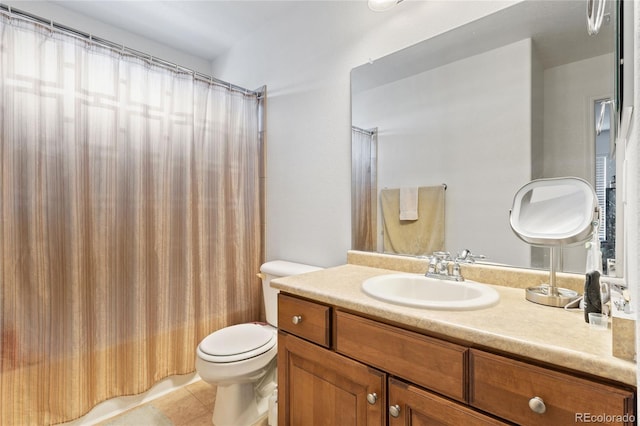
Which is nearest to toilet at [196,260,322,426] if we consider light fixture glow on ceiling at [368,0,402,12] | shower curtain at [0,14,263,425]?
shower curtain at [0,14,263,425]

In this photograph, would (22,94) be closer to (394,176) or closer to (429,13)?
(394,176)

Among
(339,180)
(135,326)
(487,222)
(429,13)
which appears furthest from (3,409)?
(429,13)

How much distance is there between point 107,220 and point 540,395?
1921mm

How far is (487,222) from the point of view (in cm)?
117

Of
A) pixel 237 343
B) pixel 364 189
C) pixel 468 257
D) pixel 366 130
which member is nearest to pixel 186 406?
pixel 237 343

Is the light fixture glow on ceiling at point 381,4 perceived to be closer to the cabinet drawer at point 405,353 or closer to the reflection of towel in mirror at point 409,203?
the reflection of towel in mirror at point 409,203

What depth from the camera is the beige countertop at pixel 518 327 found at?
575mm

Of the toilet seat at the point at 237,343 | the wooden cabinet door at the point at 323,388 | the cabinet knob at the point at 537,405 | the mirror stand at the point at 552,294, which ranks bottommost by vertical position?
the toilet seat at the point at 237,343

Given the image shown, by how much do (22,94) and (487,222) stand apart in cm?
217

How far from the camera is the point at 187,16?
200cm

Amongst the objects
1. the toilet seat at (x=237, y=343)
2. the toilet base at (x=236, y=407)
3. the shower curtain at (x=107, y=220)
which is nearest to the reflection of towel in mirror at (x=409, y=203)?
the toilet seat at (x=237, y=343)

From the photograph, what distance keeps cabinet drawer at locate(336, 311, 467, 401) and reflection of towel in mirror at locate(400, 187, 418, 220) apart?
2.17 feet

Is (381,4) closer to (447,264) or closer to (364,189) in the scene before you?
(364,189)

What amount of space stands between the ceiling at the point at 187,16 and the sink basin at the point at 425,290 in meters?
1.84
